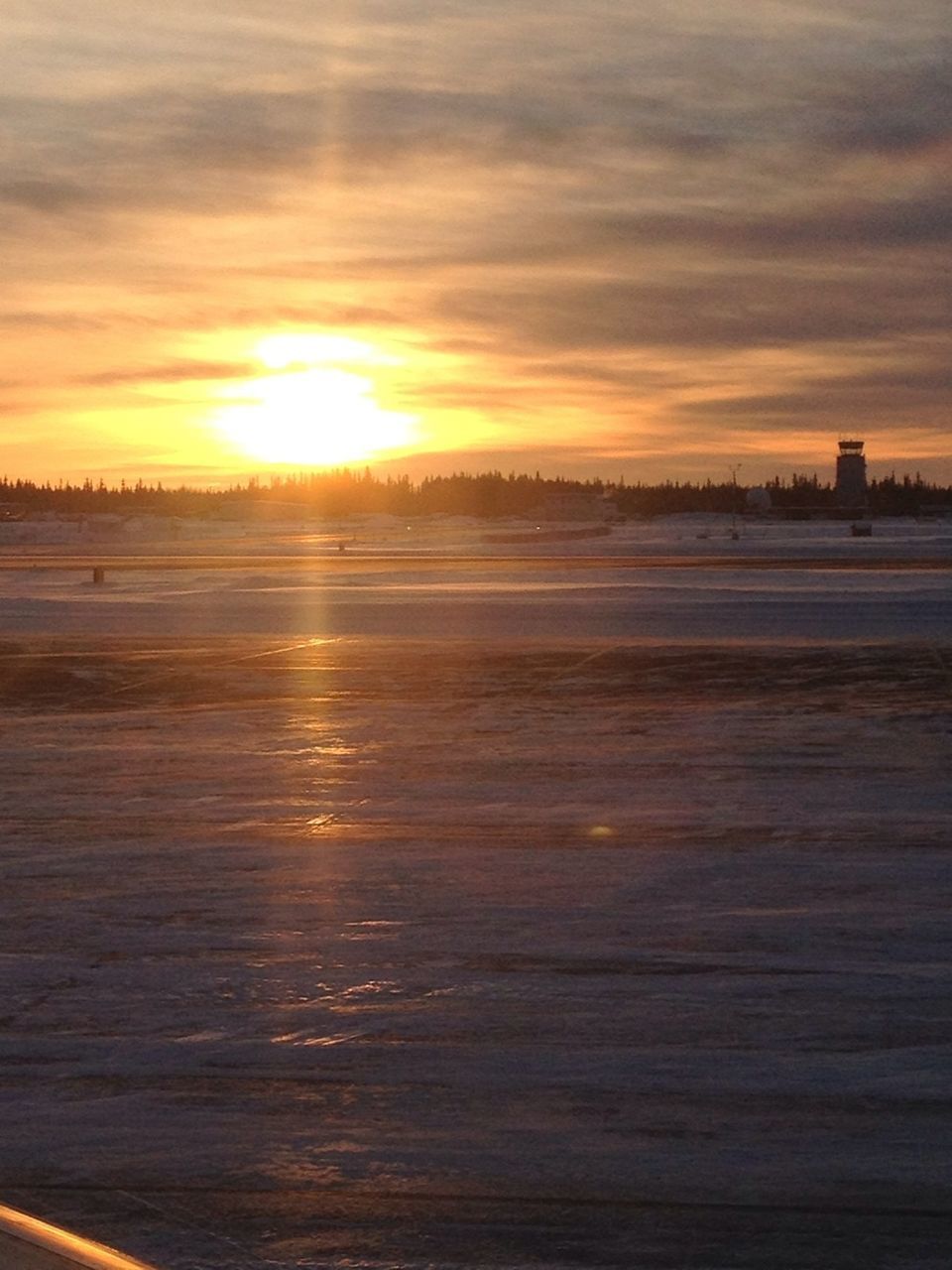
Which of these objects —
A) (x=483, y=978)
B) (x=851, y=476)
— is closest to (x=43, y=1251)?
(x=483, y=978)

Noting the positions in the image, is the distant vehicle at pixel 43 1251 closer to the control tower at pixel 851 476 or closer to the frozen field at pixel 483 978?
the frozen field at pixel 483 978

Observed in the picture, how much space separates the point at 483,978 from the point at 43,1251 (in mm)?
4431

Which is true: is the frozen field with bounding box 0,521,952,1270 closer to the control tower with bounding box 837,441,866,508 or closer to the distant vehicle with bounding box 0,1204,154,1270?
the distant vehicle with bounding box 0,1204,154,1270

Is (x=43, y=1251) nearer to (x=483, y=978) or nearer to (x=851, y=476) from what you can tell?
(x=483, y=978)

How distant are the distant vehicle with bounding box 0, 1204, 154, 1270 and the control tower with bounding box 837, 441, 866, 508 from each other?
5746 inches

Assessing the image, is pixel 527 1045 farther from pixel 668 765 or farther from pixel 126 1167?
pixel 668 765

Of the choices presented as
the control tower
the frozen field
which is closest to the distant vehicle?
the frozen field

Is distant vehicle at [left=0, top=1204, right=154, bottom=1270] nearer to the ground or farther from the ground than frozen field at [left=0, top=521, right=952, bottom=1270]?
farther from the ground

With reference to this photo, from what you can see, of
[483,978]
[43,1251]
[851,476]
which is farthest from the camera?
[851,476]

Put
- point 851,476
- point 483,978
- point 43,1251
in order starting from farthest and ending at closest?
point 851,476
point 483,978
point 43,1251

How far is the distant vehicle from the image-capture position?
272 cm

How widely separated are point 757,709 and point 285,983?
33.6 ft

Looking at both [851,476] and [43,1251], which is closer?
[43,1251]

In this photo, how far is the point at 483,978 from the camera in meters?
7.12
